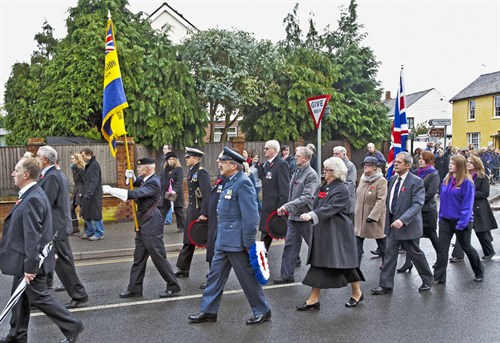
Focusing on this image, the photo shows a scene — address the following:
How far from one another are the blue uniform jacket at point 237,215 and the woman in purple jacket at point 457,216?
126 inches

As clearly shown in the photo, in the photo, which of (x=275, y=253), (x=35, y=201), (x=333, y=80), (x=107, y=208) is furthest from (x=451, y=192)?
(x=333, y=80)

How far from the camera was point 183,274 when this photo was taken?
761 centimetres

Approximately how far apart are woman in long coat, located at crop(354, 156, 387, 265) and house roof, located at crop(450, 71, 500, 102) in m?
34.3

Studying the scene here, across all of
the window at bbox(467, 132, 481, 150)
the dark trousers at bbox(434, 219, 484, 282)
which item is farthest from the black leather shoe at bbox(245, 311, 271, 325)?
the window at bbox(467, 132, 481, 150)

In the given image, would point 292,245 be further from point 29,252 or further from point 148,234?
point 29,252

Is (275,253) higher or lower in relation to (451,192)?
lower

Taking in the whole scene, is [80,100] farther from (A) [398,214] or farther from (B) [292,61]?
(A) [398,214]

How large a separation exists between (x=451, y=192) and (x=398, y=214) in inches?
38.8

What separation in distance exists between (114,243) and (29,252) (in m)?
5.59

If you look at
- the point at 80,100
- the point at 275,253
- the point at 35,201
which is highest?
the point at 80,100

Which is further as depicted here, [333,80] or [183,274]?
[333,80]

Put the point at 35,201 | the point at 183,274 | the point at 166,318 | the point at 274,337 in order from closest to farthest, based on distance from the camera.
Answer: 1. the point at 35,201
2. the point at 274,337
3. the point at 166,318
4. the point at 183,274

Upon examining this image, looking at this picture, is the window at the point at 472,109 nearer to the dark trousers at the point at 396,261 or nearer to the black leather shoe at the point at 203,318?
the dark trousers at the point at 396,261

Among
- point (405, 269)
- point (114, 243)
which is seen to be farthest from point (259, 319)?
point (114, 243)
